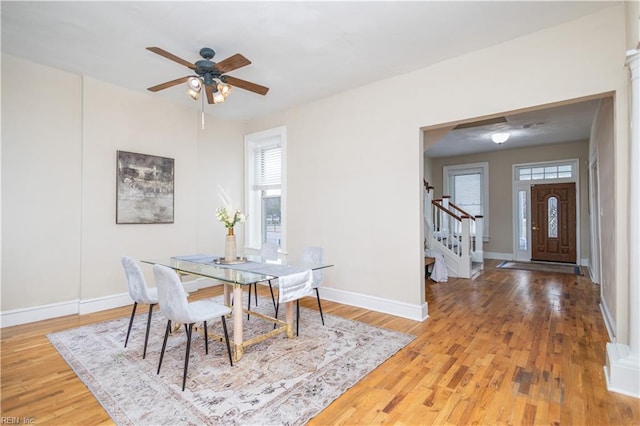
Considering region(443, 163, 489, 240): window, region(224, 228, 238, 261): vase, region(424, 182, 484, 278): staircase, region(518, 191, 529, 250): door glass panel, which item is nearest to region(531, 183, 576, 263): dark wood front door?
region(518, 191, 529, 250): door glass panel

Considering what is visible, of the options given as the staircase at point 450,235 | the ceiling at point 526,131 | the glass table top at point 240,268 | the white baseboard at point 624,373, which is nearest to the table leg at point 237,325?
the glass table top at point 240,268

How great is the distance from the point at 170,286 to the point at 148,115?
10.9 ft

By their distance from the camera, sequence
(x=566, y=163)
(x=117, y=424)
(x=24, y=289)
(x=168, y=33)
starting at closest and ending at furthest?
(x=117, y=424) < (x=168, y=33) < (x=24, y=289) < (x=566, y=163)

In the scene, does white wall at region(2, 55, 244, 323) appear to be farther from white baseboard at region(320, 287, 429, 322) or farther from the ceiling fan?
white baseboard at region(320, 287, 429, 322)

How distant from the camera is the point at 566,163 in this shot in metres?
7.59

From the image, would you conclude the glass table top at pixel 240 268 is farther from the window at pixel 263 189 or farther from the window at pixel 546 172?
the window at pixel 546 172

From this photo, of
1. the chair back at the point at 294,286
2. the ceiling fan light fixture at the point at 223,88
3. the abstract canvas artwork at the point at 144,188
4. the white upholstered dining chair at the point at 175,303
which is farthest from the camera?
the abstract canvas artwork at the point at 144,188

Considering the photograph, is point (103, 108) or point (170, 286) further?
point (103, 108)

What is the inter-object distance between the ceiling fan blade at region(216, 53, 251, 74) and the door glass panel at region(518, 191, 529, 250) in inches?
320

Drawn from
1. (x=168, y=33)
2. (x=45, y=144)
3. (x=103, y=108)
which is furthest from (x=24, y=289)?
(x=168, y=33)

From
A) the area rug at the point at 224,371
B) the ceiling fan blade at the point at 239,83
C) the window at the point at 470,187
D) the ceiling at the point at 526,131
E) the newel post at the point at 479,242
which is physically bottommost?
the area rug at the point at 224,371

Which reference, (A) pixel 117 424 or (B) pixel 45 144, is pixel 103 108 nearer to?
Result: (B) pixel 45 144

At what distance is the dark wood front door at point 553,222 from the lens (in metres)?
7.58

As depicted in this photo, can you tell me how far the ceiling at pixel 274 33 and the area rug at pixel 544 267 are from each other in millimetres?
5583
